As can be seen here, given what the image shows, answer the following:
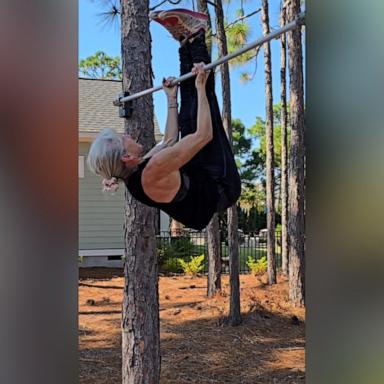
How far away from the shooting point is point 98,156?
158cm

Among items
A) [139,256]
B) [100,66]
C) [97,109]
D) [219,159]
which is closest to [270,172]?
[97,109]

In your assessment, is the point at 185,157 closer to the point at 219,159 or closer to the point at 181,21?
the point at 219,159

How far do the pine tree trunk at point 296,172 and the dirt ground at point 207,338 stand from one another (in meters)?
0.39

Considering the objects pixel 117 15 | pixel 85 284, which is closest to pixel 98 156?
pixel 117 15

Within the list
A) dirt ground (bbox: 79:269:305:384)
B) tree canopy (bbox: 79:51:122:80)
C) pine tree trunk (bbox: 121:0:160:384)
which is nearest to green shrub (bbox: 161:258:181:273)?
dirt ground (bbox: 79:269:305:384)

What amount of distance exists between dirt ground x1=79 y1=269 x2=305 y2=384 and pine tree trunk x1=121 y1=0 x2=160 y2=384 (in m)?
1.06

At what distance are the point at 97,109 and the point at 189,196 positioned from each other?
6.65m

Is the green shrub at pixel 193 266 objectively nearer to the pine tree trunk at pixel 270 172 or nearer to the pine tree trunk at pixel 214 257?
the pine tree trunk at pixel 270 172

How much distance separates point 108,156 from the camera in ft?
5.11

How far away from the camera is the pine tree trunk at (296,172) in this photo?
529 cm

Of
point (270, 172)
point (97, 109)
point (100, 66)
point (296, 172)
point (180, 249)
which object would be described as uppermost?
point (100, 66)
